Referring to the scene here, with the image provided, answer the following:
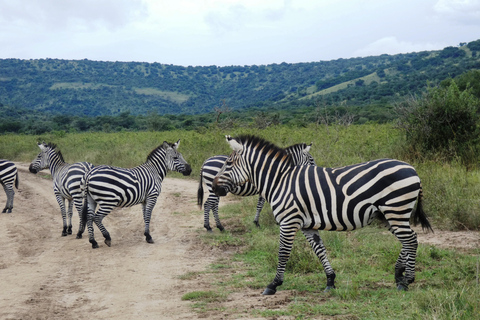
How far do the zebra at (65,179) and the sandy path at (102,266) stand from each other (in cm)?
44

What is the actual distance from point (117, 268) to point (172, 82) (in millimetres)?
129194

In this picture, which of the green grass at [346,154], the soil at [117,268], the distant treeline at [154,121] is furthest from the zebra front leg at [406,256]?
the distant treeline at [154,121]

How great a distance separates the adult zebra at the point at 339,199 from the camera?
5.06 m

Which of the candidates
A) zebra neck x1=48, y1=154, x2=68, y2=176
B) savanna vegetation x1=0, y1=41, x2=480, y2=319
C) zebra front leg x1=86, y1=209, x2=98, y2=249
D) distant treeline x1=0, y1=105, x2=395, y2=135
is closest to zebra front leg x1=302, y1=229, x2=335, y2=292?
savanna vegetation x1=0, y1=41, x2=480, y2=319

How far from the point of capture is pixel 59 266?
7.21m

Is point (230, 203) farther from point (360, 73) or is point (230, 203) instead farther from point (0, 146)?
point (360, 73)

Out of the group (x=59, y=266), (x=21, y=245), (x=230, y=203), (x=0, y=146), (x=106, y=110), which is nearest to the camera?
(x=59, y=266)

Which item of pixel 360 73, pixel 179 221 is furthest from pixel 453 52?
pixel 179 221

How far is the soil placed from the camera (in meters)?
5.13

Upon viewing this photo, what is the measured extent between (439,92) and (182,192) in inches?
316

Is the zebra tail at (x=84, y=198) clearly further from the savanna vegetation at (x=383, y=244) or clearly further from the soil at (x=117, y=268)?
the savanna vegetation at (x=383, y=244)

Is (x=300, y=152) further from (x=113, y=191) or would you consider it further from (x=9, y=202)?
(x=9, y=202)

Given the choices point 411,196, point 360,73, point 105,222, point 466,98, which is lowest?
point 105,222

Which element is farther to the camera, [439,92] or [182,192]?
[182,192]
